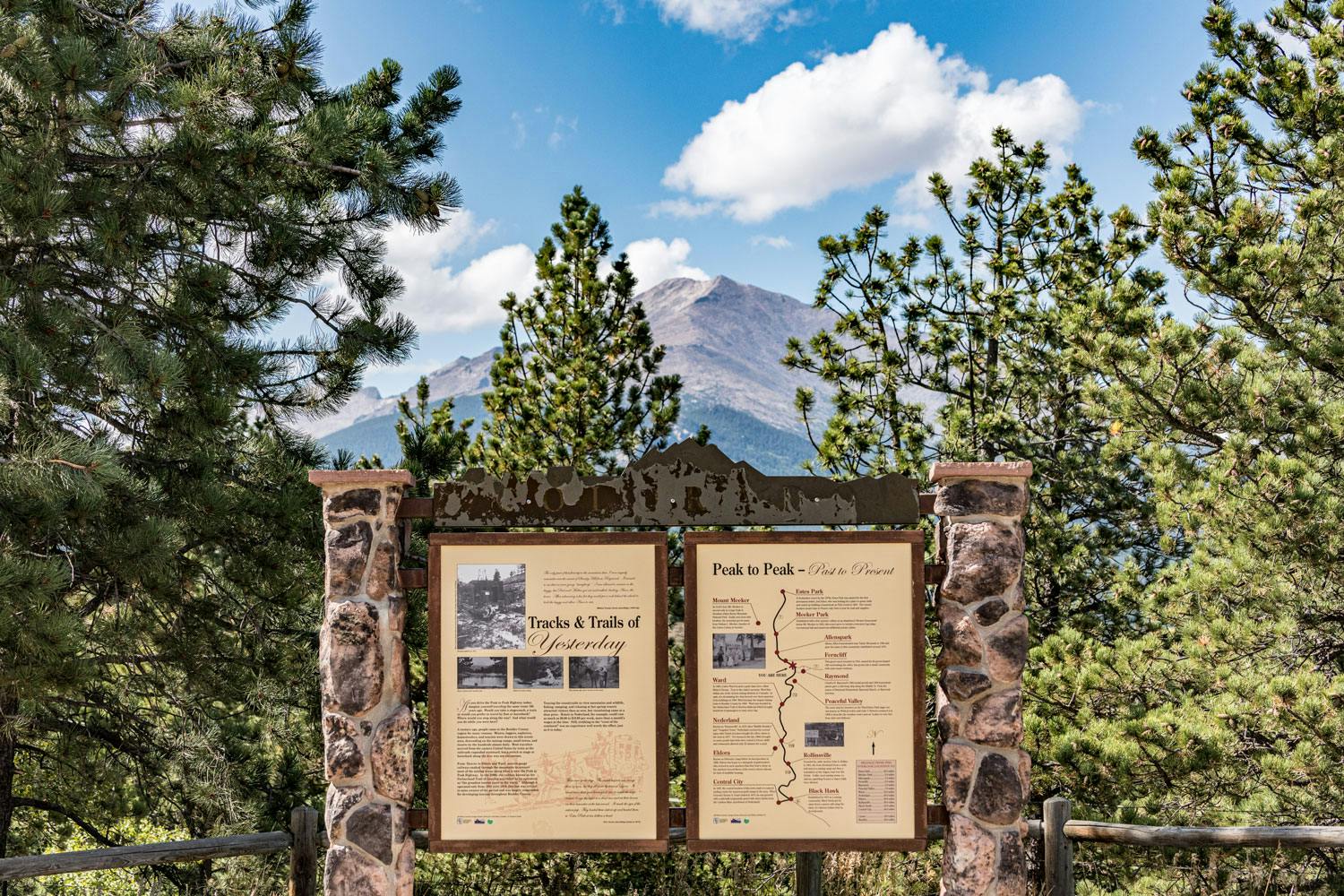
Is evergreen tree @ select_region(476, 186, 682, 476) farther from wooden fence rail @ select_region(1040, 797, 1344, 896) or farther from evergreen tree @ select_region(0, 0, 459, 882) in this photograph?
wooden fence rail @ select_region(1040, 797, 1344, 896)

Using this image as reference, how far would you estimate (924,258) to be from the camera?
9.92m

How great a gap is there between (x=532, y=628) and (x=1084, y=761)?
424 cm

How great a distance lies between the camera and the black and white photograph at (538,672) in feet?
14.8

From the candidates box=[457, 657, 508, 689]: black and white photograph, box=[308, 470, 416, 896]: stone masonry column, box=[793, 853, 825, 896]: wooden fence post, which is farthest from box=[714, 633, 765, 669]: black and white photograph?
box=[308, 470, 416, 896]: stone masonry column

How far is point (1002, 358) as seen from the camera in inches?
379

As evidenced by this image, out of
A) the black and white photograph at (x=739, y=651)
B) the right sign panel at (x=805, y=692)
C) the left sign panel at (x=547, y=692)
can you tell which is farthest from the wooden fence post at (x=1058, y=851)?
the left sign panel at (x=547, y=692)

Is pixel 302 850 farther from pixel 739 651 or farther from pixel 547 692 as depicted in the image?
pixel 739 651

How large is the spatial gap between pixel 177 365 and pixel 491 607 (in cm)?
201

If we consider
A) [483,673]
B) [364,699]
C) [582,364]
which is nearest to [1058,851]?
[483,673]

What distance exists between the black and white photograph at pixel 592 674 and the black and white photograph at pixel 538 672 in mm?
56

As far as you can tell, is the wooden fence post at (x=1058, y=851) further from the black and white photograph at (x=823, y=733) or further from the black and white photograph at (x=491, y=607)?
the black and white photograph at (x=491, y=607)

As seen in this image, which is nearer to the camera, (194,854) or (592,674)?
(592,674)

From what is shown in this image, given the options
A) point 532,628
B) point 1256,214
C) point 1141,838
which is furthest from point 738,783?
point 1256,214

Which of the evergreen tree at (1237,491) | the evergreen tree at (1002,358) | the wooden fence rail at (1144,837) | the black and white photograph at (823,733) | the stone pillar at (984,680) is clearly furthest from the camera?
the evergreen tree at (1002,358)
